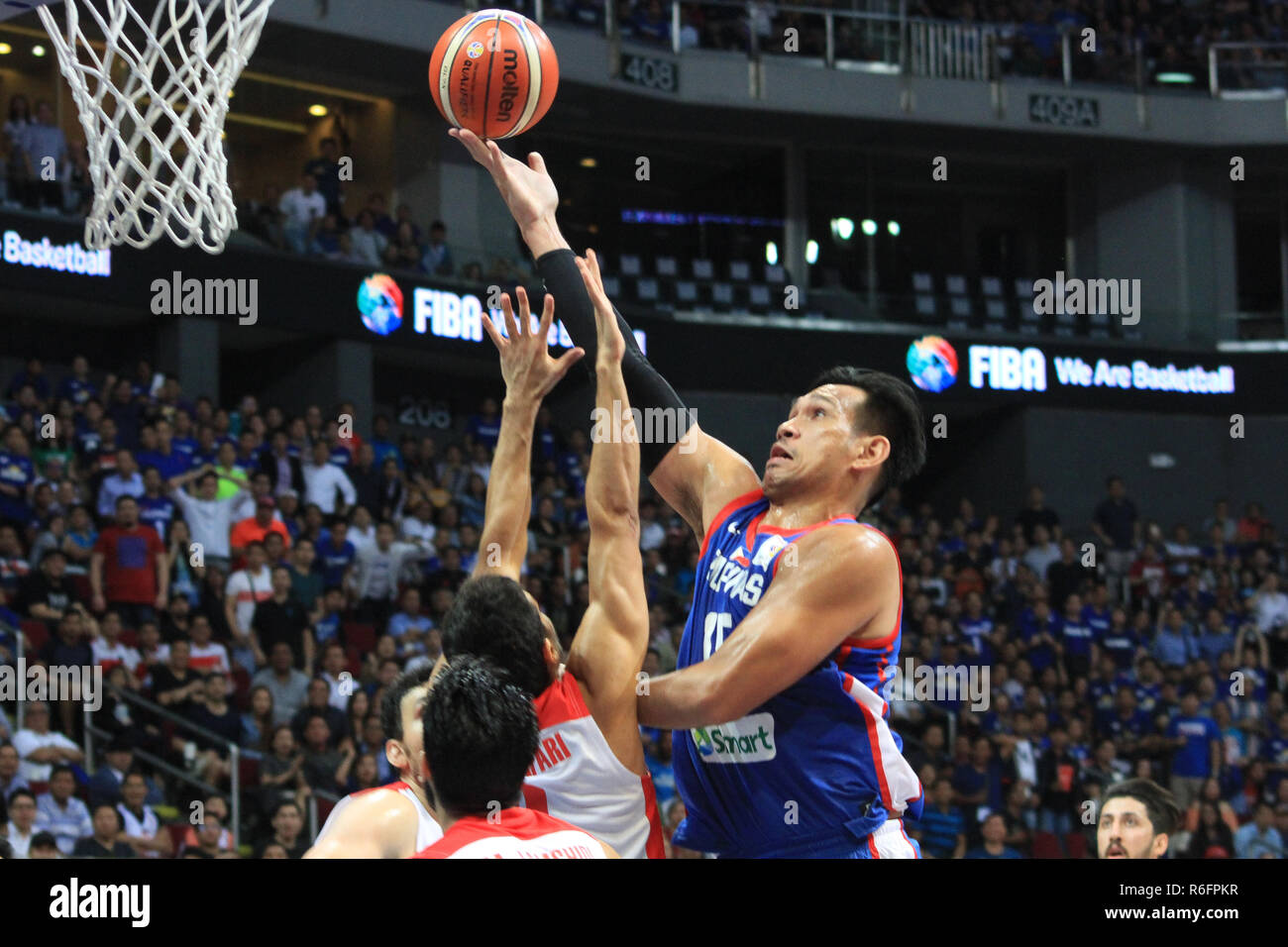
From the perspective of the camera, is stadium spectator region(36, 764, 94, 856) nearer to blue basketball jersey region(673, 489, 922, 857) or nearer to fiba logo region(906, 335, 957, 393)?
blue basketball jersey region(673, 489, 922, 857)

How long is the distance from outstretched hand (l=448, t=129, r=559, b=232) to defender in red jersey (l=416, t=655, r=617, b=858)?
1.89 metres

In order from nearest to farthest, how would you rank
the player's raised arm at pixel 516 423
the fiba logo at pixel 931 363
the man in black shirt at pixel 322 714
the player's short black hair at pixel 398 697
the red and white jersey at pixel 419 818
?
the red and white jersey at pixel 419 818
the player's short black hair at pixel 398 697
the player's raised arm at pixel 516 423
the man in black shirt at pixel 322 714
the fiba logo at pixel 931 363

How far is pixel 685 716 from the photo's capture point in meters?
3.36

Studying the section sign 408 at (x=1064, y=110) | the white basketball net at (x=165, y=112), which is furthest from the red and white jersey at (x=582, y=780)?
the section sign 408 at (x=1064, y=110)

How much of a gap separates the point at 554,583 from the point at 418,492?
1673 millimetres

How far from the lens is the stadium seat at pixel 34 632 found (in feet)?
32.1

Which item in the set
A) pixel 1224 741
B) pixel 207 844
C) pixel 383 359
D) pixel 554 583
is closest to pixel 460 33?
pixel 207 844

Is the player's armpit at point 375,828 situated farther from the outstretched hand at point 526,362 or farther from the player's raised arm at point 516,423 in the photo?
the outstretched hand at point 526,362

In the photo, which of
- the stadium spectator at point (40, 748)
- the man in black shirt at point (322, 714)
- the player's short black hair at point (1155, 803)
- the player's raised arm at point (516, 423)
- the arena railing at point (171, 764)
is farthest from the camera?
the man in black shirt at point (322, 714)

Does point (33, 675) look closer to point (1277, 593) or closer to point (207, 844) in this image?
point (207, 844)

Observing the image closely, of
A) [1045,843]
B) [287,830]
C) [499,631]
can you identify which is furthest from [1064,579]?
[499,631]

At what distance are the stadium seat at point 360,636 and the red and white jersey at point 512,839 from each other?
887 cm

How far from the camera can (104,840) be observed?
839cm

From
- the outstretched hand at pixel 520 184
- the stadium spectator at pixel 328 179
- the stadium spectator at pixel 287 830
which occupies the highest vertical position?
the stadium spectator at pixel 328 179
